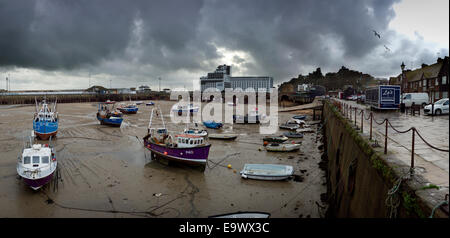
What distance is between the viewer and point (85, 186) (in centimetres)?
1534

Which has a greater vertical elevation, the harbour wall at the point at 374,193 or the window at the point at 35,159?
the harbour wall at the point at 374,193

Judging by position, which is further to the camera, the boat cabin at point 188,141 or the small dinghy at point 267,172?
the boat cabin at point 188,141

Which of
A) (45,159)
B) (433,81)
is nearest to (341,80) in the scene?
(433,81)

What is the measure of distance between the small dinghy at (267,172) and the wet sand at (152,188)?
361 millimetres

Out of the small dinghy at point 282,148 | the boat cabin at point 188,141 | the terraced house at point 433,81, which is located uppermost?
the terraced house at point 433,81

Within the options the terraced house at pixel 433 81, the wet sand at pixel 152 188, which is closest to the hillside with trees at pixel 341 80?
the terraced house at pixel 433 81

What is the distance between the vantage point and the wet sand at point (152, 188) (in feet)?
41.3

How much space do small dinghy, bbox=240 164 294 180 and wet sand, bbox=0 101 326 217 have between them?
36cm

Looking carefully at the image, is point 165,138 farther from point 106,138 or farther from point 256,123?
point 256,123

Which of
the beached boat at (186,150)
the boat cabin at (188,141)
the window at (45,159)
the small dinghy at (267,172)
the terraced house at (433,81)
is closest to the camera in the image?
the window at (45,159)

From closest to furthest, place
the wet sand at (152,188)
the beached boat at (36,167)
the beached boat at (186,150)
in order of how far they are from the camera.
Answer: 1. the wet sand at (152,188)
2. the beached boat at (36,167)
3. the beached boat at (186,150)

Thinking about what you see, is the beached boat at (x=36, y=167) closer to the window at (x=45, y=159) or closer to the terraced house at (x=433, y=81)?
the window at (x=45, y=159)

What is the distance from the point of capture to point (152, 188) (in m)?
15.3
